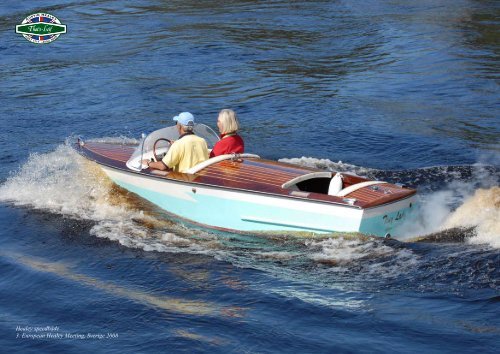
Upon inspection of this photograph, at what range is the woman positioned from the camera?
11.6 metres

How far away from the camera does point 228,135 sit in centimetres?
1172

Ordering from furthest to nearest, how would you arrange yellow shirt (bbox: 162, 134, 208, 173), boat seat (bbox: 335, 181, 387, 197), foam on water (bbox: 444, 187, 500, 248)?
yellow shirt (bbox: 162, 134, 208, 173)
boat seat (bbox: 335, 181, 387, 197)
foam on water (bbox: 444, 187, 500, 248)

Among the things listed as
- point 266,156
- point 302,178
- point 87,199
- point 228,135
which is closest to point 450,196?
point 302,178

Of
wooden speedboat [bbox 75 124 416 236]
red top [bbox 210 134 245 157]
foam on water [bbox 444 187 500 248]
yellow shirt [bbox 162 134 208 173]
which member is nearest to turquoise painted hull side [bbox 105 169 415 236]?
wooden speedboat [bbox 75 124 416 236]

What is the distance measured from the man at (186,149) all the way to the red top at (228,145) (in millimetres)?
171

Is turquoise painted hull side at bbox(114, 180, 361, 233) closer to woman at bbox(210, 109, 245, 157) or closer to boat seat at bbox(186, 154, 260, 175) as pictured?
boat seat at bbox(186, 154, 260, 175)

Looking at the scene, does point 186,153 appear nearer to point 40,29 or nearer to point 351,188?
point 351,188

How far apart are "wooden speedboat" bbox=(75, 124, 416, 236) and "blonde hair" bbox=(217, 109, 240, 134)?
0.36 meters

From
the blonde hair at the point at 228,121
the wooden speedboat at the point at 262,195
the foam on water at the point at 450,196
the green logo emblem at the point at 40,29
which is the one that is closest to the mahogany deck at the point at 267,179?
the wooden speedboat at the point at 262,195

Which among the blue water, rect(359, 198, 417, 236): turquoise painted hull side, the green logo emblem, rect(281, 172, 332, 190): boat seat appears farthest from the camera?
the green logo emblem

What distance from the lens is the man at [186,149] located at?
1168 cm

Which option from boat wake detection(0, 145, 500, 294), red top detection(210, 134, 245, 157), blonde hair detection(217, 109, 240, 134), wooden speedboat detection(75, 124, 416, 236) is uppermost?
blonde hair detection(217, 109, 240, 134)

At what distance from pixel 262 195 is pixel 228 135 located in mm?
1326

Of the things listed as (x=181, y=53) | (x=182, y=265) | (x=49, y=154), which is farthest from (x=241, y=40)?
(x=182, y=265)
